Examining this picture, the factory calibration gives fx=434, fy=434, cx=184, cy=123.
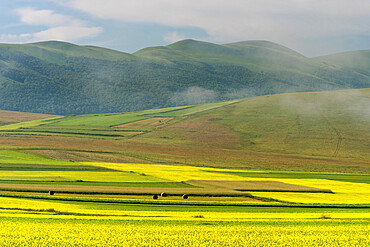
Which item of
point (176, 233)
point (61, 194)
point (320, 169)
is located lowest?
point (320, 169)

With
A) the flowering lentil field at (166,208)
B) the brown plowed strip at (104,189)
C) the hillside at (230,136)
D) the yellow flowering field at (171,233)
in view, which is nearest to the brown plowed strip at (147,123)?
the hillside at (230,136)

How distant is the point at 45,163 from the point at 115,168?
40.5 feet

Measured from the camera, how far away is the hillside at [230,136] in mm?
91375

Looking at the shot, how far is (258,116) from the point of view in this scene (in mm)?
145250

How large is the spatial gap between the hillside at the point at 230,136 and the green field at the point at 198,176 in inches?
14.8

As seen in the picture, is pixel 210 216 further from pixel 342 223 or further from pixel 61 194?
pixel 61 194

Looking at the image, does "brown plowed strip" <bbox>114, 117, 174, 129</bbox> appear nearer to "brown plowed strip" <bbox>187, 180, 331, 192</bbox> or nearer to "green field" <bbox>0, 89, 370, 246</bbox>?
"green field" <bbox>0, 89, 370, 246</bbox>

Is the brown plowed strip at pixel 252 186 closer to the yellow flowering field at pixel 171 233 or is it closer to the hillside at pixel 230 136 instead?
the yellow flowering field at pixel 171 233

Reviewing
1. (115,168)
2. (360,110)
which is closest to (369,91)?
(360,110)

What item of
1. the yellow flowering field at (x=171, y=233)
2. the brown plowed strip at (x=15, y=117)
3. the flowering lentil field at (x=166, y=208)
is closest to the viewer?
the yellow flowering field at (x=171, y=233)

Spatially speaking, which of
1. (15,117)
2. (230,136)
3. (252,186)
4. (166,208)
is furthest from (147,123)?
(166,208)

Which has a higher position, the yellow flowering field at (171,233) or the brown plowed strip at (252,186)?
the yellow flowering field at (171,233)

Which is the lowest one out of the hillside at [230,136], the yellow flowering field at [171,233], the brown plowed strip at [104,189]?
the hillside at [230,136]

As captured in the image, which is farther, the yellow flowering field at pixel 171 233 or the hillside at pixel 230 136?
the hillside at pixel 230 136
